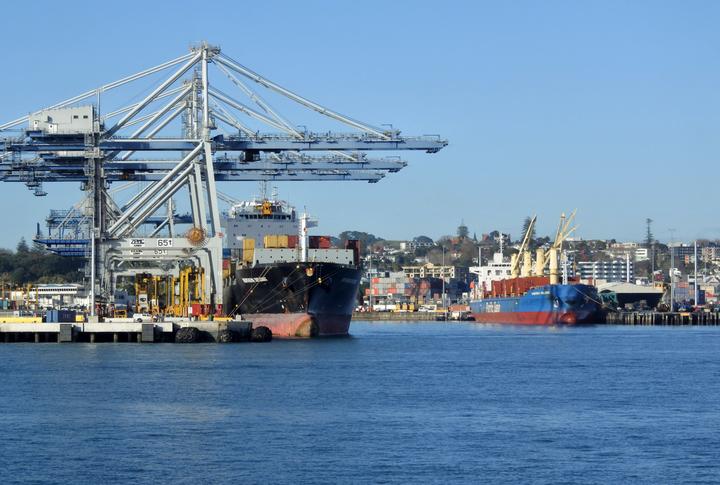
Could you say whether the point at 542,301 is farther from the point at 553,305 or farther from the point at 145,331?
the point at 145,331

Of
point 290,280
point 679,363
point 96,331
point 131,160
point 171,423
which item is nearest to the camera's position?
point 171,423

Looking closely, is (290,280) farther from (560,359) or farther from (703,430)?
(703,430)

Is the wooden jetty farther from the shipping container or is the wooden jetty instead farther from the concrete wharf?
the concrete wharf

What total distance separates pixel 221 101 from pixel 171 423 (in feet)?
118

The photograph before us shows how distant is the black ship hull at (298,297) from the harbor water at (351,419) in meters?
12.1

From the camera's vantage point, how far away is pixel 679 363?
48625mm

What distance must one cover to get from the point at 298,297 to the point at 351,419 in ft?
107

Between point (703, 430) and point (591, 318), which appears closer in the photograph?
point (703, 430)

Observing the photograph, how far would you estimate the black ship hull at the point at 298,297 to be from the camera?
61.7 meters

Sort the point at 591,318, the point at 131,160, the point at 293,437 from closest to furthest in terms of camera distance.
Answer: the point at 293,437, the point at 131,160, the point at 591,318

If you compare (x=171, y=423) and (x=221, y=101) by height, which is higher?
(x=221, y=101)

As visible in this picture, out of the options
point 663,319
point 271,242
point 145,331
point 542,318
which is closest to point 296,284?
point 271,242

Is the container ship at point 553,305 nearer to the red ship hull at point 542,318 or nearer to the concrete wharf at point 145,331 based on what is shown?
the red ship hull at point 542,318

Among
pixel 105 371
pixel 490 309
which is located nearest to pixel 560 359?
pixel 105 371
